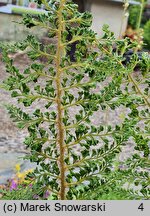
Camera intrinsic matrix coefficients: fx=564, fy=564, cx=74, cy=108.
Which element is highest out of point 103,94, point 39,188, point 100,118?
point 103,94

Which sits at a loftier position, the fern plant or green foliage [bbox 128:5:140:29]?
the fern plant

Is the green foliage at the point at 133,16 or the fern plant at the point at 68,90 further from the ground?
the fern plant at the point at 68,90

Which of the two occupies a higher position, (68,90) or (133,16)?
(68,90)

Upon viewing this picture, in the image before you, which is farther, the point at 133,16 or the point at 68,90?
the point at 133,16

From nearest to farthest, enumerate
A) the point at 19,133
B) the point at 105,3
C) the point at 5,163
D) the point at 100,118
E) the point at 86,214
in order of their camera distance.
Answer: the point at 86,214 → the point at 5,163 → the point at 19,133 → the point at 100,118 → the point at 105,3

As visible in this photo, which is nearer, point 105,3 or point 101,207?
point 101,207

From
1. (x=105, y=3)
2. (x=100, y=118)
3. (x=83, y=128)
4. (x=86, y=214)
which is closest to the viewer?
(x=86, y=214)

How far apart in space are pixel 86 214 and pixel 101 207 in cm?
2

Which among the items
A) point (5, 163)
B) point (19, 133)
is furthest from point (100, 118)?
point (5, 163)

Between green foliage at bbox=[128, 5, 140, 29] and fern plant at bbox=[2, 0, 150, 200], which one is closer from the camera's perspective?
fern plant at bbox=[2, 0, 150, 200]

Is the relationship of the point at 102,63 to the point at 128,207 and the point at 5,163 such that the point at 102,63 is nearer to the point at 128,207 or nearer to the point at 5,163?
the point at 128,207

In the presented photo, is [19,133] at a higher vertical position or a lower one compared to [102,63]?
lower

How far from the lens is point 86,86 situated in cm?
89

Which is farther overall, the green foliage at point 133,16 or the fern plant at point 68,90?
the green foliage at point 133,16
